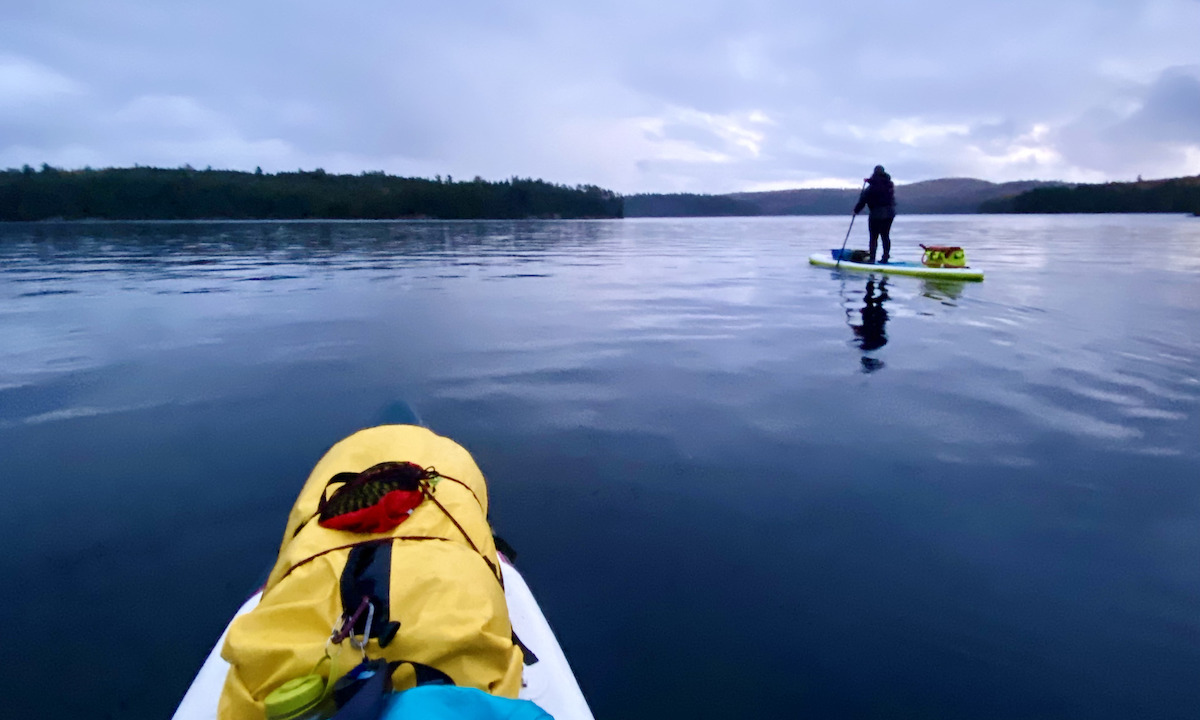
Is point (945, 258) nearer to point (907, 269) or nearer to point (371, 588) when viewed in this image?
point (907, 269)

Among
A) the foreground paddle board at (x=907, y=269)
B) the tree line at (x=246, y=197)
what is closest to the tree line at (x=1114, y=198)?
the tree line at (x=246, y=197)

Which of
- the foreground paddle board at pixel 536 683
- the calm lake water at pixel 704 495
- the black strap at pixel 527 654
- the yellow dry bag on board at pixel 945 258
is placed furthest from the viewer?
the yellow dry bag on board at pixel 945 258

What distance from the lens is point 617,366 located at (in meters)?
8.11

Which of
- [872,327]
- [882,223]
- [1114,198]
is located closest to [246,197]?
[882,223]

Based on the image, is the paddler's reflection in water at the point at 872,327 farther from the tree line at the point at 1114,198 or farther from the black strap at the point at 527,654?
the tree line at the point at 1114,198

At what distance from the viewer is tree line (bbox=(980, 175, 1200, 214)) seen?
106m

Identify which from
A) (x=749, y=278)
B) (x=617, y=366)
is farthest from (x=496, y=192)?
(x=617, y=366)

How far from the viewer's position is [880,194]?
662 inches

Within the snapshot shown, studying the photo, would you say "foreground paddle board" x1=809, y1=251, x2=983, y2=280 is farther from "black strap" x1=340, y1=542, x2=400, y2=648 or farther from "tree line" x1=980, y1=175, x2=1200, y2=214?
"tree line" x1=980, y1=175, x2=1200, y2=214

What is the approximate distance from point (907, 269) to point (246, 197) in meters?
97.6

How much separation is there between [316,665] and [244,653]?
217 millimetres

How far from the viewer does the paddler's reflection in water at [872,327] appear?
8258 millimetres

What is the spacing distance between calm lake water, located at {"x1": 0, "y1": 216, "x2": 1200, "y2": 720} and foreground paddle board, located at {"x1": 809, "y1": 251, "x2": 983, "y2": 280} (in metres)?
4.92

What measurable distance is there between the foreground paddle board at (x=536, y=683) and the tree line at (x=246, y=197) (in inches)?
3976
